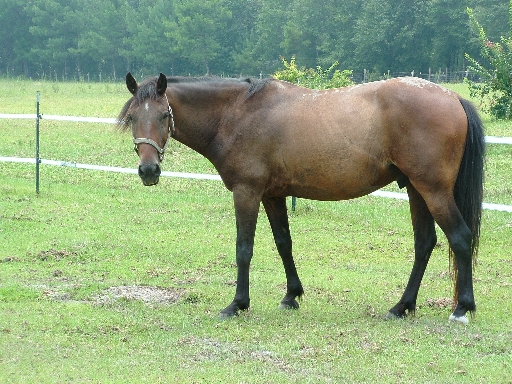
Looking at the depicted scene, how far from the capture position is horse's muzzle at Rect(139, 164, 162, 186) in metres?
5.96

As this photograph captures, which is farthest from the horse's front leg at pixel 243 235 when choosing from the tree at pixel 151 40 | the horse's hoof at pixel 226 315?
the tree at pixel 151 40

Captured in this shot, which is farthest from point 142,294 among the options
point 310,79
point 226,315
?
point 310,79

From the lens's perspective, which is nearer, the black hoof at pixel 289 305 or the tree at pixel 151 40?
the black hoof at pixel 289 305

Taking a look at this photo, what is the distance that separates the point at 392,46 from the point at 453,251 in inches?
2362

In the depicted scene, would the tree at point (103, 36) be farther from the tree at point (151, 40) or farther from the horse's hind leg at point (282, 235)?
the horse's hind leg at point (282, 235)

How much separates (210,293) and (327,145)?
201 cm

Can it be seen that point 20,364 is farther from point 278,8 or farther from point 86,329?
point 278,8

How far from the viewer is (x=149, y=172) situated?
19.6 feet

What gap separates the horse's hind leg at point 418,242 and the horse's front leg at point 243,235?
129 centimetres

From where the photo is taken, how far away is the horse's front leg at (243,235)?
639 centimetres

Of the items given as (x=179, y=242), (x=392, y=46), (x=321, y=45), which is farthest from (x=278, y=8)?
(x=179, y=242)

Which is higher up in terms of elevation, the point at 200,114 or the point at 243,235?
the point at 200,114

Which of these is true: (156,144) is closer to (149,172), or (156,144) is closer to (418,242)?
(149,172)

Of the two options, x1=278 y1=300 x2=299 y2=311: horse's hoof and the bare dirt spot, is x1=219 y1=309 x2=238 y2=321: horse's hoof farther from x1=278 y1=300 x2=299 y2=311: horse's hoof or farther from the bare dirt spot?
the bare dirt spot
